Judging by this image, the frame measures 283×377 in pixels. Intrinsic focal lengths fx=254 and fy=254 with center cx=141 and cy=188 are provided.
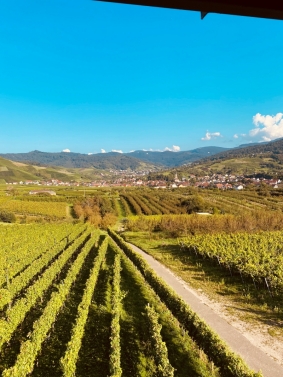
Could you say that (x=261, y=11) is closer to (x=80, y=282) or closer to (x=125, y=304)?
(x=125, y=304)

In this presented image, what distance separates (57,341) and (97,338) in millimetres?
2018

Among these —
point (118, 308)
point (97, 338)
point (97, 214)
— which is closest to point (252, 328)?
point (118, 308)

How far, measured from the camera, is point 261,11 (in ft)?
6.34

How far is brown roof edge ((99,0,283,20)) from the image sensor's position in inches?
73.3

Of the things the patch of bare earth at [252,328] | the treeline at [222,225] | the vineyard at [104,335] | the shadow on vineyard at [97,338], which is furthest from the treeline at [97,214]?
the patch of bare earth at [252,328]

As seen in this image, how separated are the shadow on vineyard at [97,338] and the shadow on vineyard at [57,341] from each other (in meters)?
0.97

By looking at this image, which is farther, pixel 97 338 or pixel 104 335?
pixel 104 335

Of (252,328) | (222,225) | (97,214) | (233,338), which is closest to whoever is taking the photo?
(233,338)

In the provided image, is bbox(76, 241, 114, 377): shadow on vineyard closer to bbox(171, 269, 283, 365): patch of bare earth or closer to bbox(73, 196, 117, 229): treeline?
bbox(171, 269, 283, 365): patch of bare earth

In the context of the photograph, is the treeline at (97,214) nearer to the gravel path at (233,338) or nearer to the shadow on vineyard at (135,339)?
the gravel path at (233,338)

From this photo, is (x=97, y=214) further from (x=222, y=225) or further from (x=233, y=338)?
(x=233, y=338)

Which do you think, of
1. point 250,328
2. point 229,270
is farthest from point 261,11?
point 229,270

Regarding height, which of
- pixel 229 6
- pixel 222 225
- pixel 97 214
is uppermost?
pixel 229 6

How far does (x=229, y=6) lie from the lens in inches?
75.2
